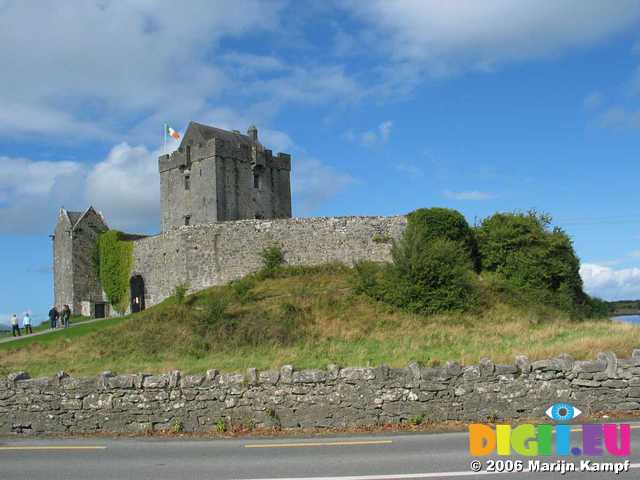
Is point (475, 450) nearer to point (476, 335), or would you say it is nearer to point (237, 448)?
point (237, 448)

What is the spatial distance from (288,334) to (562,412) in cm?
1426

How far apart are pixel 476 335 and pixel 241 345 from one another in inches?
353

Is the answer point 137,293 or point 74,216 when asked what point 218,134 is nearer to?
point 74,216

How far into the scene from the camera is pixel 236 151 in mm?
47062

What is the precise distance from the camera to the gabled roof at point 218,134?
4862cm

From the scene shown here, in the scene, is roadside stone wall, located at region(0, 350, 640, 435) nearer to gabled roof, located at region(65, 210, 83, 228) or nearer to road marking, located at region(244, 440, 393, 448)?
road marking, located at region(244, 440, 393, 448)

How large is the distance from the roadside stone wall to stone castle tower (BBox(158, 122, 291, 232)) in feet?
113

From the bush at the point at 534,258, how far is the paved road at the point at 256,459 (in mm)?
21382

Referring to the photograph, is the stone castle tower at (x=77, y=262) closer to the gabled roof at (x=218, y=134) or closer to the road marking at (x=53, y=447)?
the gabled roof at (x=218, y=134)

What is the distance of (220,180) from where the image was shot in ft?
150

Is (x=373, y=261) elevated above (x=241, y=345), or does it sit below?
above

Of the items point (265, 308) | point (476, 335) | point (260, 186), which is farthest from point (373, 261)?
point (260, 186)

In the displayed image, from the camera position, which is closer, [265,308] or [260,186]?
[265,308]

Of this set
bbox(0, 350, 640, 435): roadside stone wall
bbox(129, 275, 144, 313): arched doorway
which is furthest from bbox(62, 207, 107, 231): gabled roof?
bbox(0, 350, 640, 435): roadside stone wall
